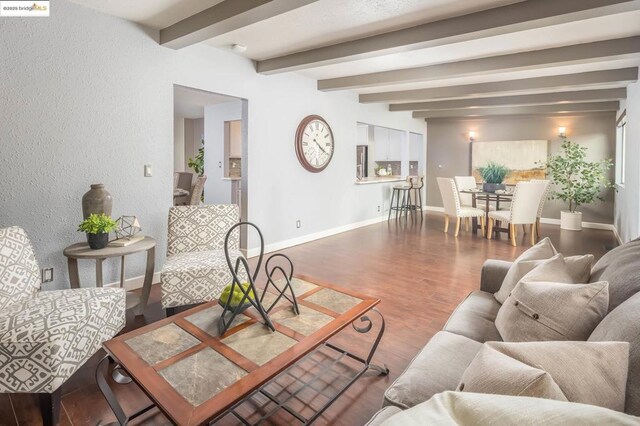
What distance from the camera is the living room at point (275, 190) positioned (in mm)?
1635

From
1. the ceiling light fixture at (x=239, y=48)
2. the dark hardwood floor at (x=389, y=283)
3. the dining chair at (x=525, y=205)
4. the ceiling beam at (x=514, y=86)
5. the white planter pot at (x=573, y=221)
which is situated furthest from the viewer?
the white planter pot at (x=573, y=221)

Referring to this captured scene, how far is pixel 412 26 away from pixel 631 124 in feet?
11.6

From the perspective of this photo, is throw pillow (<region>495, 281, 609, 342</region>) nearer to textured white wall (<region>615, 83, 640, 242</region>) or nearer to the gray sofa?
the gray sofa

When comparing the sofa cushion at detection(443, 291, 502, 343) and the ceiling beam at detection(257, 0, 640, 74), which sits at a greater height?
the ceiling beam at detection(257, 0, 640, 74)

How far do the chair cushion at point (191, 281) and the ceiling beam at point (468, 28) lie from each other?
8.44 feet

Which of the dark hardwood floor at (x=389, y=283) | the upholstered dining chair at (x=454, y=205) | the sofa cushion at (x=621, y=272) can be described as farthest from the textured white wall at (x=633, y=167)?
the sofa cushion at (x=621, y=272)

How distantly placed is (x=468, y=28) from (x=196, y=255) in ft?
9.88

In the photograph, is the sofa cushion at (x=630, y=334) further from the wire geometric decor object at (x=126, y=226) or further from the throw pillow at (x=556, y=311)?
the wire geometric decor object at (x=126, y=226)

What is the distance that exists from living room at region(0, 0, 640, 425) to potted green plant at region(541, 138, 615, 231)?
111 millimetres

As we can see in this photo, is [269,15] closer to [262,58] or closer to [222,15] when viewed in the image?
[222,15]

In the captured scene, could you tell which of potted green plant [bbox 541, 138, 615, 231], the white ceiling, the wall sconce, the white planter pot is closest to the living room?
potted green plant [bbox 541, 138, 615, 231]

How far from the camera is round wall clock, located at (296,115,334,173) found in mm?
5316

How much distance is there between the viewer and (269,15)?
2.76 meters

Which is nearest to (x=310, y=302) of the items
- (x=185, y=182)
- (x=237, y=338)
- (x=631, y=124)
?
(x=237, y=338)
